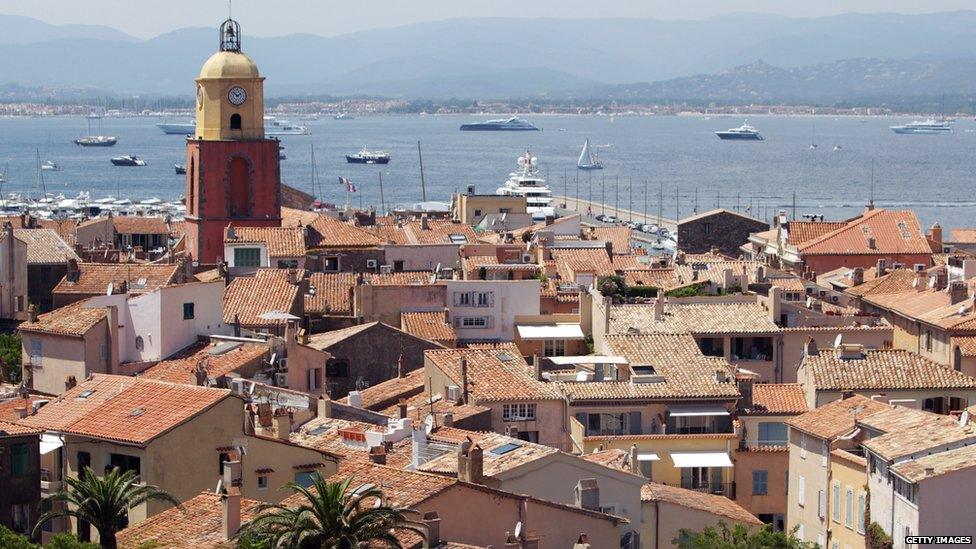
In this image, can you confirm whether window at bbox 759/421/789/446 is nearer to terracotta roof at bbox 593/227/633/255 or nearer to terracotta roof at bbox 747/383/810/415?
terracotta roof at bbox 747/383/810/415

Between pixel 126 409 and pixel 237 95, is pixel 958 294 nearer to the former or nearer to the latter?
pixel 237 95

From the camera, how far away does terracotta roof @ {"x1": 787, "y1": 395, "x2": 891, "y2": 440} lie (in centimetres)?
2600

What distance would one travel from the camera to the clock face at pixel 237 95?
1950 inches

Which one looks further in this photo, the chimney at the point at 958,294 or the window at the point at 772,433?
the chimney at the point at 958,294

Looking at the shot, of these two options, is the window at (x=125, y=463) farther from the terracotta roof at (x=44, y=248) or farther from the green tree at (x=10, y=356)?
the terracotta roof at (x=44, y=248)

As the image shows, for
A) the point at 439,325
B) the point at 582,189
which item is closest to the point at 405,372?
the point at 439,325

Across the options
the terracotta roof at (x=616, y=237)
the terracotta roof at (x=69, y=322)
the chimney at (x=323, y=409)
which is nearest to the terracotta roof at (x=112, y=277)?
the terracotta roof at (x=69, y=322)

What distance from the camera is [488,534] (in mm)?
17688

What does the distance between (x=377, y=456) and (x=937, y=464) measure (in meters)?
5.93

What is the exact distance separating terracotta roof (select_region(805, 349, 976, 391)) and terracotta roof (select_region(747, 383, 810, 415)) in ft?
1.35

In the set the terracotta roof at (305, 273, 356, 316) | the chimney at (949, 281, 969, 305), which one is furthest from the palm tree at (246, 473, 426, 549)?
the chimney at (949, 281, 969, 305)

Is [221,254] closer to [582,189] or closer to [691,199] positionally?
[691,199]

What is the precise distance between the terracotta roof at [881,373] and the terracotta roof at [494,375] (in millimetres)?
4313

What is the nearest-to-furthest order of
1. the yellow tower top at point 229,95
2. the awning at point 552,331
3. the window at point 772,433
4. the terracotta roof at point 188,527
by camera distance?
1. the terracotta roof at point 188,527
2. the window at point 772,433
3. the awning at point 552,331
4. the yellow tower top at point 229,95
